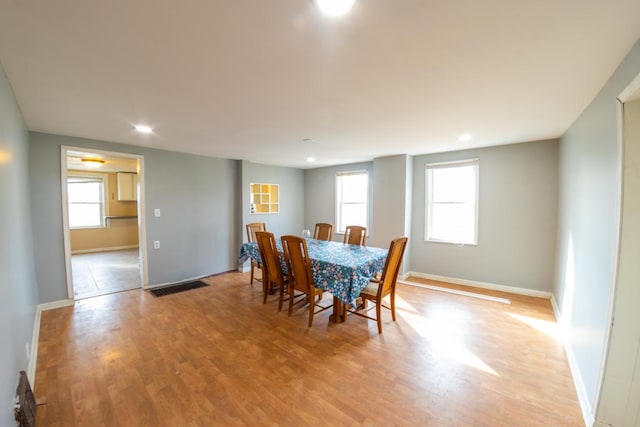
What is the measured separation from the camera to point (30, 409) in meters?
1.58

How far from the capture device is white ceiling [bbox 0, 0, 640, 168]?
1.16 meters

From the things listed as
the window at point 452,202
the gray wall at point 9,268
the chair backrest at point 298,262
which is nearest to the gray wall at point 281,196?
the chair backrest at point 298,262

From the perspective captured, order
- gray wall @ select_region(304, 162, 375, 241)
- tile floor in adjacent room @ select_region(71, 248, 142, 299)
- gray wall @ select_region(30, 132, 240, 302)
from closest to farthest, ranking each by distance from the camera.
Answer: gray wall @ select_region(30, 132, 240, 302), tile floor in adjacent room @ select_region(71, 248, 142, 299), gray wall @ select_region(304, 162, 375, 241)

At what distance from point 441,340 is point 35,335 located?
4.09 metres

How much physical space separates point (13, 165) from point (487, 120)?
4.29m

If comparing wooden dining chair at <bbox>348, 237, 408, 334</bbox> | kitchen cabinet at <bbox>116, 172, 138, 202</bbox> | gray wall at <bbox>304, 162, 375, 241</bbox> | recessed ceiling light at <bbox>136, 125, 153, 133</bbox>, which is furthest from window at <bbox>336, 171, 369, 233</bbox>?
kitchen cabinet at <bbox>116, 172, 138, 202</bbox>

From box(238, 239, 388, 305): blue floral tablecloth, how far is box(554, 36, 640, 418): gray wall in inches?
67.3

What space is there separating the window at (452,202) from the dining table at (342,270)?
1.79 m

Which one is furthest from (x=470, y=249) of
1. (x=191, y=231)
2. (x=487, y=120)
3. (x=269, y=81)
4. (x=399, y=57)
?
(x=191, y=231)

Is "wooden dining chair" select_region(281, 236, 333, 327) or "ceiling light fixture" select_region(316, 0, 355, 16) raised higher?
"ceiling light fixture" select_region(316, 0, 355, 16)

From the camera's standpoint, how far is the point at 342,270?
2.62 m

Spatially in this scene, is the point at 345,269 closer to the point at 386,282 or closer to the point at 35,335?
the point at 386,282

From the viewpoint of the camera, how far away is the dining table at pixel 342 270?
2580 millimetres

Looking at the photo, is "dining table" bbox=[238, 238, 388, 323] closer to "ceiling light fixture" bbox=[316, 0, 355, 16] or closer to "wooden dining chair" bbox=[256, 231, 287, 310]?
"wooden dining chair" bbox=[256, 231, 287, 310]
